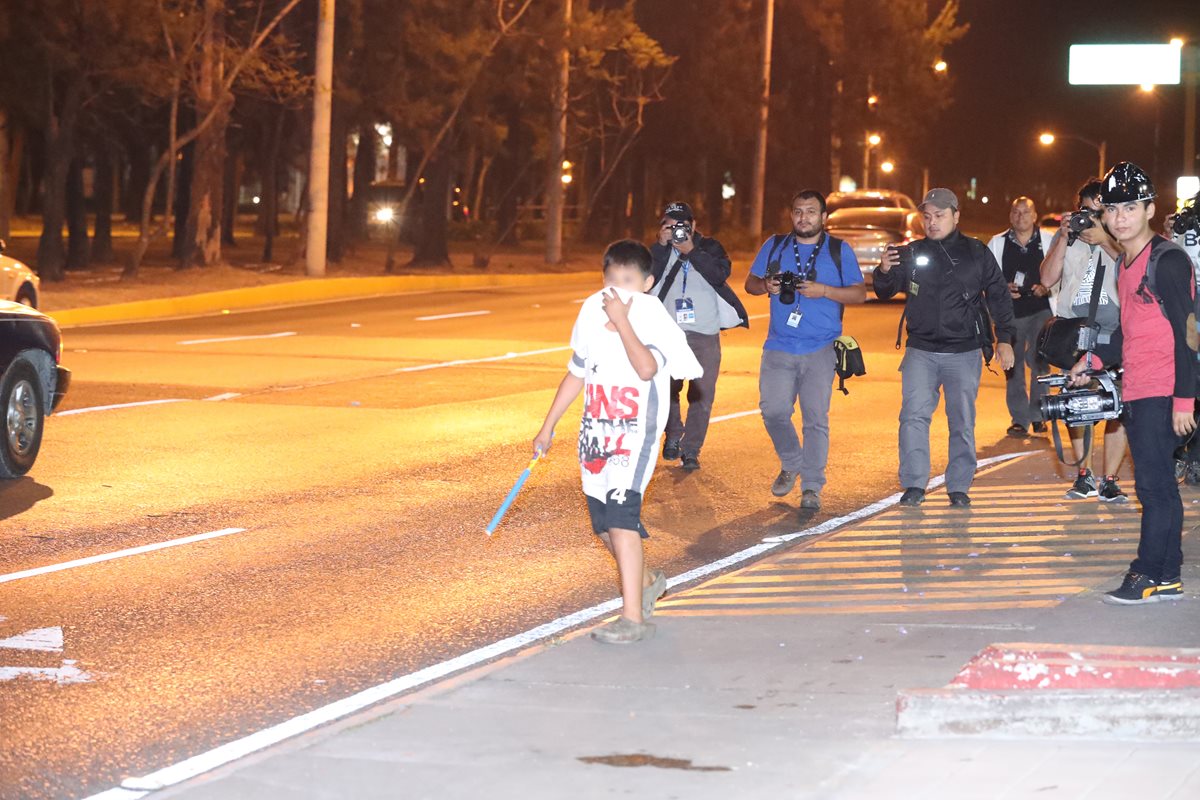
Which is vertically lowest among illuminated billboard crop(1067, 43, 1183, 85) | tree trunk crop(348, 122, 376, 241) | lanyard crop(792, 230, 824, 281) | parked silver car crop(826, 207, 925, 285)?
lanyard crop(792, 230, 824, 281)

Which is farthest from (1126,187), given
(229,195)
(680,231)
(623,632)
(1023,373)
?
(229,195)

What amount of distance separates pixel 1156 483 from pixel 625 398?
2.43m

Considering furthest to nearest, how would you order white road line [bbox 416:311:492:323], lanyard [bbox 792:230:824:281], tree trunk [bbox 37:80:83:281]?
tree trunk [bbox 37:80:83:281]
white road line [bbox 416:311:492:323]
lanyard [bbox 792:230:824:281]

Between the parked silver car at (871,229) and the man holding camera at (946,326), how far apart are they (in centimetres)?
1711

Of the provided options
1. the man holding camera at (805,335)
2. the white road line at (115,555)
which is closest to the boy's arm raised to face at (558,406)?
the white road line at (115,555)

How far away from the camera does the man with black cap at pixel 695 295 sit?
11.9 metres

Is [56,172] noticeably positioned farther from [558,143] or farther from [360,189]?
[360,189]

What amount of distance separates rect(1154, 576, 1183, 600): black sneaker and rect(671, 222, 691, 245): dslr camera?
4.74 m

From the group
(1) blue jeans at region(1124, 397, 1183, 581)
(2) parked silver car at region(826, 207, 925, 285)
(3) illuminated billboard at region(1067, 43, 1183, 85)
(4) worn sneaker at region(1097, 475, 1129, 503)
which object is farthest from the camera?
(3) illuminated billboard at region(1067, 43, 1183, 85)

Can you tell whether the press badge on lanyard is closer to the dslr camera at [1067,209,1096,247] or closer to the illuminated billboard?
the dslr camera at [1067,209,1096,247]

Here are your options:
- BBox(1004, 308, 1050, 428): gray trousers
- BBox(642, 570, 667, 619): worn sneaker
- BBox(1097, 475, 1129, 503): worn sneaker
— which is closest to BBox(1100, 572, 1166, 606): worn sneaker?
BBox(642, 570, 667, 619): worn sneaker

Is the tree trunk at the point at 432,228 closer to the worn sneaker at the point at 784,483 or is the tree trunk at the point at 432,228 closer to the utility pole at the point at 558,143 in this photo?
the utility pole at the point at 558,143

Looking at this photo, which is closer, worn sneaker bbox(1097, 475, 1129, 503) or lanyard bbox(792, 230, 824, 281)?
worn sneaker bbox(1097, 475, 1129, 503)

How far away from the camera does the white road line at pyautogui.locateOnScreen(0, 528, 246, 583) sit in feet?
28.3
